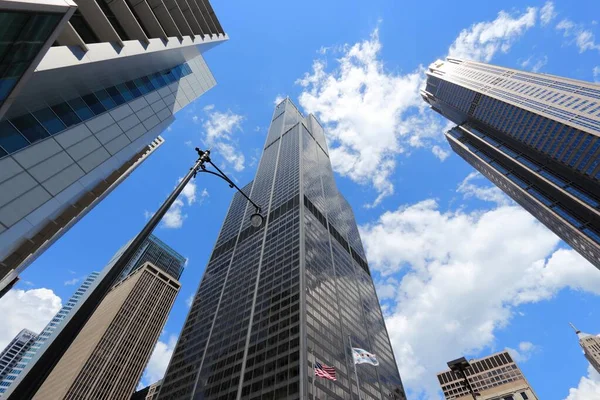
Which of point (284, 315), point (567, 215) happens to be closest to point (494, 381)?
point (567, 215)

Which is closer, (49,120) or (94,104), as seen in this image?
(49,120)

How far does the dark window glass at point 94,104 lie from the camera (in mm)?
27306

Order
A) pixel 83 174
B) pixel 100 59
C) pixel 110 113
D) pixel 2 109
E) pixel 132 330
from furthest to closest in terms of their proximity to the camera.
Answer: pixel 132 330 < pixel 110 113 < pixel 83 174 < pixel 100 59 < pixel 2 109

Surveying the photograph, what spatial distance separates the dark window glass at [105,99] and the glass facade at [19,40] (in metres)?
13.2

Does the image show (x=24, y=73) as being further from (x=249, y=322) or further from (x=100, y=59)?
(x=249, y=322)

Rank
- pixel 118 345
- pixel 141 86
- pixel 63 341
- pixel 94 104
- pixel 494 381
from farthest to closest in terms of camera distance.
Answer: pixel 494 381, pixel 118 345, pixel 141 86, pixel 94 104, pixel 63 341

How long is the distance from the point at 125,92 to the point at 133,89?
1705mm

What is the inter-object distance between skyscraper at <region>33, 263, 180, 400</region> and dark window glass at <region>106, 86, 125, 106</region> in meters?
131

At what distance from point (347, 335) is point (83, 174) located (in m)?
82.5

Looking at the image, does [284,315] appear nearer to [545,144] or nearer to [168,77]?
[168,77]

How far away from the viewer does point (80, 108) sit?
86.8 ft

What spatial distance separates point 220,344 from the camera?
3777 inches

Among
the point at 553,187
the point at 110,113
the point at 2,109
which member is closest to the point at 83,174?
the point at 110,113

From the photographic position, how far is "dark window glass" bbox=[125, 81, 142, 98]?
33.1 meters
